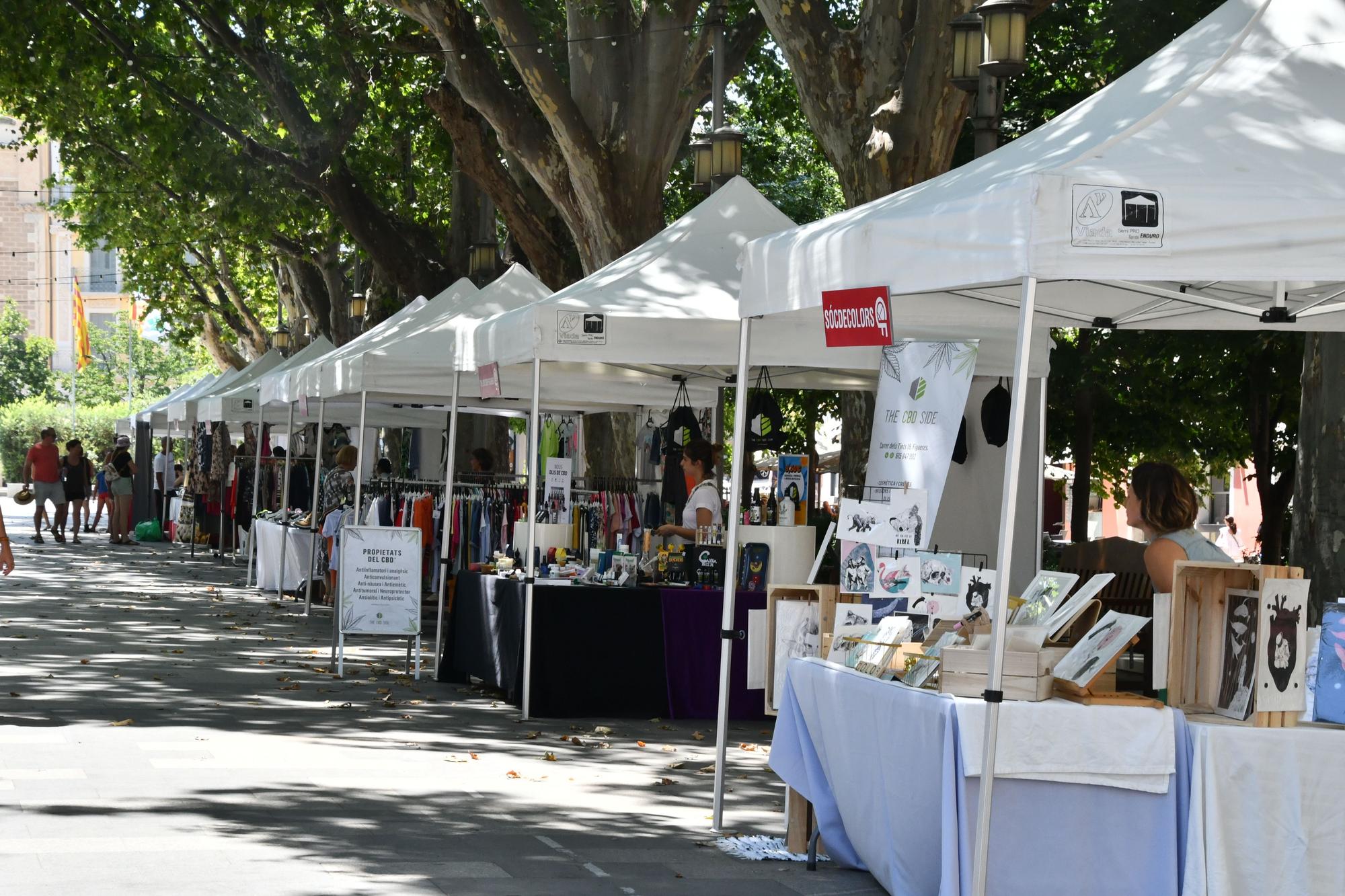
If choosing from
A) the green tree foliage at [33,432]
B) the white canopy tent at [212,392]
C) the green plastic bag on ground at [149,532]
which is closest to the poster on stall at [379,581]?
the white canopy tent at [212,392]

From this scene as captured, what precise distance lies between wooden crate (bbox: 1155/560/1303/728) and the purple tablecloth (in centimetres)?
505

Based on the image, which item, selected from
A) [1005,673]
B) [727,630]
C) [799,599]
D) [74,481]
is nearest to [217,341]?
[74,481]

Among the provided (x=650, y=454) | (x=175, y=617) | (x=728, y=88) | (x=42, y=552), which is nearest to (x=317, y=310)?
(x=42, y=552)

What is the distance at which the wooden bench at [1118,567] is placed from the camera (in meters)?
13.6

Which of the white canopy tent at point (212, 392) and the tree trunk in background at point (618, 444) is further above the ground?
the white canopy tent at point (212, 392)

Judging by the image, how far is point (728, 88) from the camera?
25547 mm

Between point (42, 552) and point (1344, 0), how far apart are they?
79.0ft

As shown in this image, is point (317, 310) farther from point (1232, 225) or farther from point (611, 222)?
point (1232, 225)

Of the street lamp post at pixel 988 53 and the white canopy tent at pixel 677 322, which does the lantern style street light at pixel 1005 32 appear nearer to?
the street lamp post at pixel 988 53

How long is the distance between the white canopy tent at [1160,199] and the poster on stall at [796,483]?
11.7 feet

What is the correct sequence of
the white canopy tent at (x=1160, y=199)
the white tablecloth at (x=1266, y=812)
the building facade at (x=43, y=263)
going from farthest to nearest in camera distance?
the building facade at (x=43, y=263) → the white tablecloth at (x=1266, y=812) → the white canopy tent at (x=1160, y=199)

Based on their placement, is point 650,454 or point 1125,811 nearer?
point 1125,811

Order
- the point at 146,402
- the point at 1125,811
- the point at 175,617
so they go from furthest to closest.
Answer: the point at 146,402
the point at 175,617
the point at 1125,811

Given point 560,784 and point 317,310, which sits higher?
point 317,310
